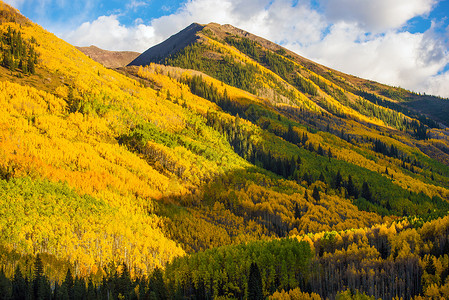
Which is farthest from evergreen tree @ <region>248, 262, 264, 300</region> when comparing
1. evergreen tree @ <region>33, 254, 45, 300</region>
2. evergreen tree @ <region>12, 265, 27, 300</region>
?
evergreen tree @ <region>12, 265, 27, 300</region>

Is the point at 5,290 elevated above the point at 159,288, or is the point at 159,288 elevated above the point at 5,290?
the point at 5,290

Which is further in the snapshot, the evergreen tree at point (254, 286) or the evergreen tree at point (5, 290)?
the evergreen tree at point (254, 286)

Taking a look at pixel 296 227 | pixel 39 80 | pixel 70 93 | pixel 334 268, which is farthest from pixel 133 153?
pixel 334 268

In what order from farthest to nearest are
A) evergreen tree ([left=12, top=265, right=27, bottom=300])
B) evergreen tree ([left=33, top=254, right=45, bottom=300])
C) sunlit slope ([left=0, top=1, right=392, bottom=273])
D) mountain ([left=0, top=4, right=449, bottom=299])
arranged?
1. sunlit slope ([left=0, top=1, right=392, bottom=273])
2. mountain ([left=0, top=4, right=449, bottom=299])
3. evergreen tree ([left=12, top=265, right=27, bottom=300])
4. evergreen tree ([left=33, top=254, right=45, bottom=300])

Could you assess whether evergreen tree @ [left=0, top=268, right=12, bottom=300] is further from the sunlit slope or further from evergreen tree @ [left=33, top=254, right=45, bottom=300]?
the sunlit slope

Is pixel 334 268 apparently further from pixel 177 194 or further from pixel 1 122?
pixel 1 122

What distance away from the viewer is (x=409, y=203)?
182250 millimetres

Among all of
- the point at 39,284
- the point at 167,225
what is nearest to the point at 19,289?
the point at 39,284

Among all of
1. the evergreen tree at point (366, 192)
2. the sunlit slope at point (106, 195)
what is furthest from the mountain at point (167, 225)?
the evergreen tree at point (366, 192)

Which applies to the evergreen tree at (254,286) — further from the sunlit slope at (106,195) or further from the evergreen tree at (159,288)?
the sunlit slope at (106,195)

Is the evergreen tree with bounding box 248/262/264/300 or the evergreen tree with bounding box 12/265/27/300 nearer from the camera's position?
the evergreen tree with bounding box 12/265/27/300

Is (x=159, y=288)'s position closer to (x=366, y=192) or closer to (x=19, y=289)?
(x=19, y=289)

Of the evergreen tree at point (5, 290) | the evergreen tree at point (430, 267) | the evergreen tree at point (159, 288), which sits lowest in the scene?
the evergreen tree at point (159, 288)

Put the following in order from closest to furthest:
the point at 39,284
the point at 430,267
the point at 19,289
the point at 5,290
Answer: the point at 430,267, the point at 5,290, the point at 39,284, the point at 19,289
